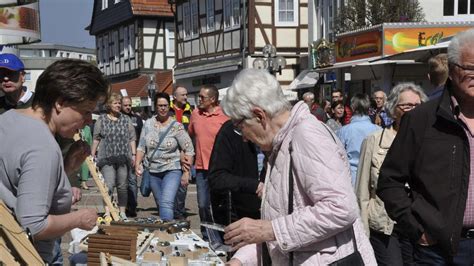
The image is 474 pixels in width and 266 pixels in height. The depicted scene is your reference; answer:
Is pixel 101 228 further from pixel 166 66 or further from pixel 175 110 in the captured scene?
pixel 166 66

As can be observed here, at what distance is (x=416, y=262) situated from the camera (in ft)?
11.8

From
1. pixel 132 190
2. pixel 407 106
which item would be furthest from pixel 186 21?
pixel 407 106

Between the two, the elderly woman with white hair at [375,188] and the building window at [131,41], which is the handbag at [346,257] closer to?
the elderly woman with white hair at [375,188]

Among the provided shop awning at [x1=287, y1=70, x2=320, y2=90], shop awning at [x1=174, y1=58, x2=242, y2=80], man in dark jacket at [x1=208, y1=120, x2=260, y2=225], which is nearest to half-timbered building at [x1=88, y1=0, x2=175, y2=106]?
shop awning at [x1=174, y1=58, x2=242, y2=80]

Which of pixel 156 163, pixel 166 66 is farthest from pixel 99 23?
pixel 156 163

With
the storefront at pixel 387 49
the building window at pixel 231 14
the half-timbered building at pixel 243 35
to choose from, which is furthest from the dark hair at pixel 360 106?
the building window at pixel 231 14

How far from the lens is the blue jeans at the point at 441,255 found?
3272 mm

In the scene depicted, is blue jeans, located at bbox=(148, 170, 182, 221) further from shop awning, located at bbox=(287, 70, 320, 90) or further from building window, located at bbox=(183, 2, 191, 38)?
building window, located at bbox=(183, 2, 191, 38)

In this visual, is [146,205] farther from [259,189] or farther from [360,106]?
[259,189]

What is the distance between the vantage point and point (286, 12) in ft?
96.5

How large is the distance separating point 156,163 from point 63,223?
584 cm

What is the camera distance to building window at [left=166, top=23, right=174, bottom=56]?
41312mm

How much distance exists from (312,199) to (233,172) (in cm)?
260

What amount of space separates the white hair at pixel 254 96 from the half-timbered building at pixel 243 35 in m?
25.3
